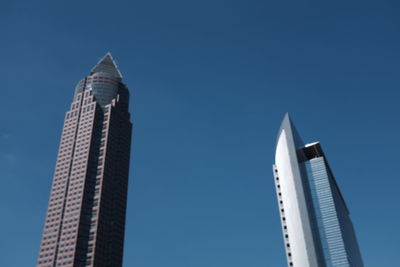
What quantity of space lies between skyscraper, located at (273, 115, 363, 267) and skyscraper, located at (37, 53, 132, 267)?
Answer: 6680 cm

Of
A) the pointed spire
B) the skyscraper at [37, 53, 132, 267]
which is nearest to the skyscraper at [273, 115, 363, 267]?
the pointed spire

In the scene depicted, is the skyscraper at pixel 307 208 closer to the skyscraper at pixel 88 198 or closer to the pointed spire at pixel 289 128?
the pointed spire at pixel 289 128

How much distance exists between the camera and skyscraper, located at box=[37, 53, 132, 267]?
16375 cm

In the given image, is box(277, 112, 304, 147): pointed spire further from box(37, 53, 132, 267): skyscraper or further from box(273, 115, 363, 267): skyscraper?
box(37, 53, 132, 267): skyscraper

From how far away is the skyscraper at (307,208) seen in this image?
12706 centimetres

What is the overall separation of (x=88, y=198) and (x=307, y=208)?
86170 mm

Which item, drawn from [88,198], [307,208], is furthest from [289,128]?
[88,198]

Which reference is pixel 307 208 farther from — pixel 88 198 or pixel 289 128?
pixel 88 198

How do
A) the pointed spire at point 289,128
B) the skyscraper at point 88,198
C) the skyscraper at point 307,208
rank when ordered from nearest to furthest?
the skyscraper at point 307,208 < the pointed spire at point 289,128 < the skyscraper at point 88,198

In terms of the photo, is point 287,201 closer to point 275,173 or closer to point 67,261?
point 275,173

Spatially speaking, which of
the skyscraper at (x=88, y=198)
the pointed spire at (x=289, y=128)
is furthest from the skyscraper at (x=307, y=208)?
the skyscraper at (x=88, y=198)

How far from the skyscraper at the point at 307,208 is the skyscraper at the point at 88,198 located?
66805mm

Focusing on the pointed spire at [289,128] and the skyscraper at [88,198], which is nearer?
the pointed spire at [289,128]

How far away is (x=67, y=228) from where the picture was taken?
6614 inches
